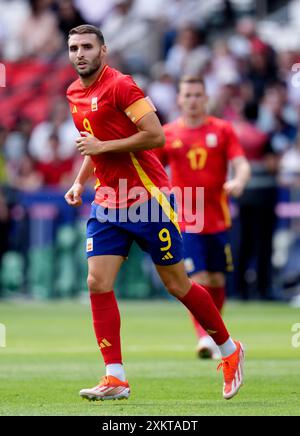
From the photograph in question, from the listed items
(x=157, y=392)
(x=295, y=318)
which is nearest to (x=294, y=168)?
(x=295, y=318)

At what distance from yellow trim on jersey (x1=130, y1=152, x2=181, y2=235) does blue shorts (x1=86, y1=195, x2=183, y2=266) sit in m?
0.03

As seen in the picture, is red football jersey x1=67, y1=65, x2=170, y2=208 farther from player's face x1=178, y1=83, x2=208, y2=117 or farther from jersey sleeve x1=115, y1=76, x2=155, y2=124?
player's face x1=178, y1=83, x2=208, y2=117

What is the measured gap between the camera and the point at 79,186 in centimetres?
920

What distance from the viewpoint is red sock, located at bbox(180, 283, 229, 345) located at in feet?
29.5

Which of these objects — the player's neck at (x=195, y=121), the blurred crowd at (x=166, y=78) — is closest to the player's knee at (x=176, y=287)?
the player's neck at (x=195, y=121)

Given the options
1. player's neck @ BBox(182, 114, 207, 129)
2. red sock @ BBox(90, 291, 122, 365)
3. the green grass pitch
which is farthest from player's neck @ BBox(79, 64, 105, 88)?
player's neck @ BBox(182, 114, 207, 129)

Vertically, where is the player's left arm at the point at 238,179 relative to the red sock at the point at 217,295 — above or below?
above

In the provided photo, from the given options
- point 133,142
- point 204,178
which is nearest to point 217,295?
point 204,178

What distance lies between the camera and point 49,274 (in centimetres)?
2008

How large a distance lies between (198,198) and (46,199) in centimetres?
765

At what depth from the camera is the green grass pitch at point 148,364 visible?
27.2ft

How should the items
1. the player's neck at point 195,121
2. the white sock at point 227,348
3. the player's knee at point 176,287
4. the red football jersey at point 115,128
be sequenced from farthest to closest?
the player's neck at point 195,121 < the white sock at point 227,348 < the player's knee at point 176,287 < the red football jersey at point 115,128

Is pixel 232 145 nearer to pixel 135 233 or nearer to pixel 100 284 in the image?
pixel 135 233

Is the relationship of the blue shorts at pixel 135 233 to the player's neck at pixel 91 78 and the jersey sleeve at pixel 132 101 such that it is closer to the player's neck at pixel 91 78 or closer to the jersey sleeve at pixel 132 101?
the jersey sleeve at pixel 132 101
